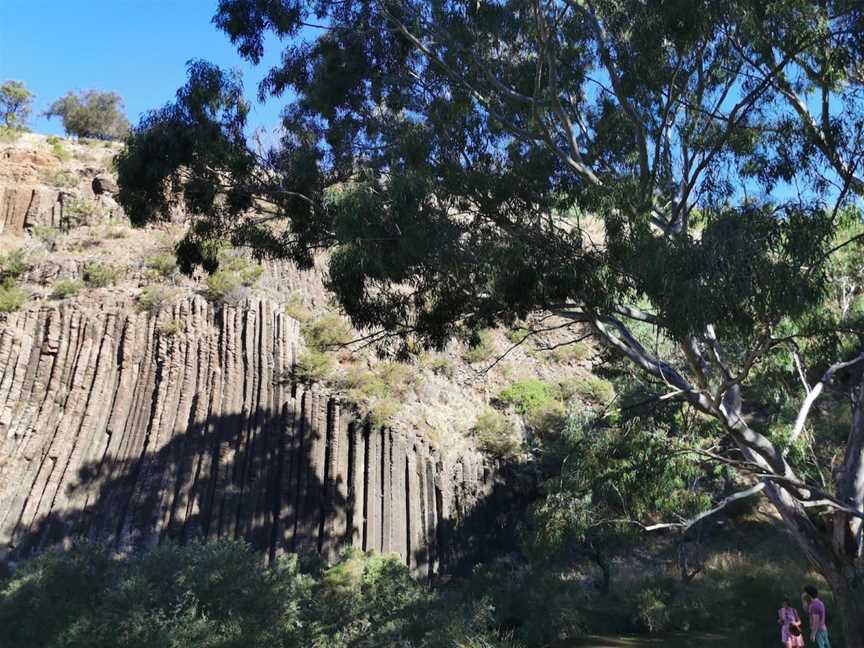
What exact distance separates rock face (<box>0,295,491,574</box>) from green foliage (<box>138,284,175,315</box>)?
1.23 feet

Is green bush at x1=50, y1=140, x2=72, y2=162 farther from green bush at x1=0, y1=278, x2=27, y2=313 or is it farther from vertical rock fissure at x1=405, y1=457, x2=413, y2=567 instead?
vertical rock fissure at x1=405, y1=457, x2=413, y2=567

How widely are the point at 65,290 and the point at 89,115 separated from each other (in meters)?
22.1

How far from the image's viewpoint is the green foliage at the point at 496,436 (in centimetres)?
2150

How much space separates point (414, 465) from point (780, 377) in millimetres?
8582

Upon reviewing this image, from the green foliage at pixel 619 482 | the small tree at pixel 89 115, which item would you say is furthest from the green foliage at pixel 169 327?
the small tree at pixel 89 115

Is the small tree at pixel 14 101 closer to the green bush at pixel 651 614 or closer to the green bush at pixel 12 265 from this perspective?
the green bush at pixel 12 265

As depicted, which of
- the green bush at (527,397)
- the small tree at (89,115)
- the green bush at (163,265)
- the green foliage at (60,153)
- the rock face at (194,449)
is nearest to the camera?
the rock face at (194,449)

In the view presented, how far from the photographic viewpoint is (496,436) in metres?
21.7

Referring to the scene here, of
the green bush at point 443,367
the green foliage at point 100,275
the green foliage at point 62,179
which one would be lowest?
the green bush at point 443,367

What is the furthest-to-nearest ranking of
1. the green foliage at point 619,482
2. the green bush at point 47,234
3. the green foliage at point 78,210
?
the green foliage at point 78,210 < the green bush at point 47,234 < the green foliage at point 619,482

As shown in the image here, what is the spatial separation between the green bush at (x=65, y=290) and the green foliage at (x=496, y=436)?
38.1 ft

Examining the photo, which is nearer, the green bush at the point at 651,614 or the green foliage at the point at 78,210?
the green bush at the point at 651,614

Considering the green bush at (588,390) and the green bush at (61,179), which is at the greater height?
the green bush at (61,179)

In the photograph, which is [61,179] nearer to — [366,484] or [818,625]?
[366,484]
